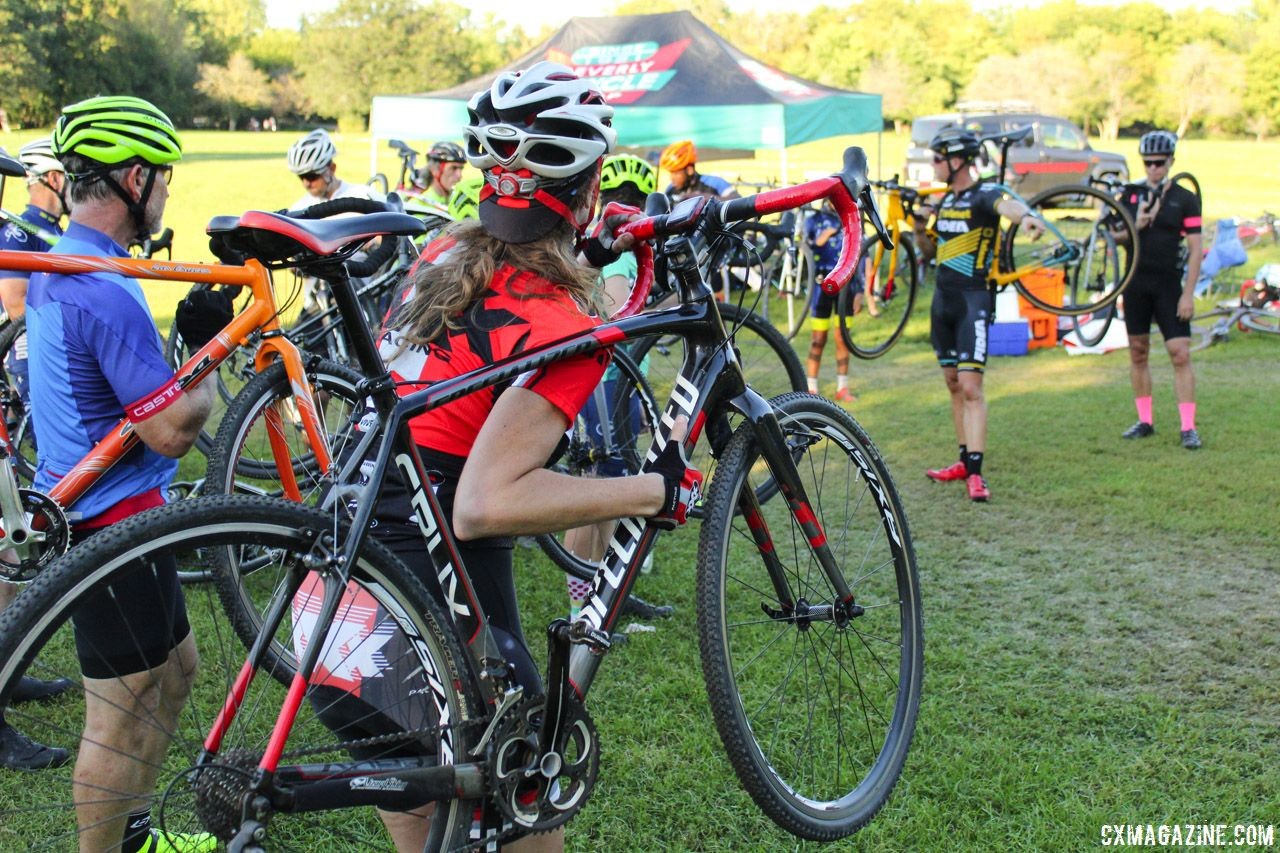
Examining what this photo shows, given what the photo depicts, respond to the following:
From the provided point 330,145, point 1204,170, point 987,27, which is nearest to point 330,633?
point 330,145

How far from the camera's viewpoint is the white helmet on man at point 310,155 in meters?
7.50

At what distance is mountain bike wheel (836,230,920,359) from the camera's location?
385 inches

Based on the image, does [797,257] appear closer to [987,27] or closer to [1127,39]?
[1127,39]

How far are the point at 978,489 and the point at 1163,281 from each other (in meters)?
2.78

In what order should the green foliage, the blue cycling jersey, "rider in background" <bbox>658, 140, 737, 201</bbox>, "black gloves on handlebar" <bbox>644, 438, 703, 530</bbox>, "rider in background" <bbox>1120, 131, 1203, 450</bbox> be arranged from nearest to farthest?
"black gloves on handlebar" <bbox>644, 438, 703, 530</bbox> → the blue cycling jersey → "rider in background" <bbox>1120, 131, 1203, 450</bbox> → "rider in background" <bbox>658, 140, 737, 201</bbox> → the green foliage

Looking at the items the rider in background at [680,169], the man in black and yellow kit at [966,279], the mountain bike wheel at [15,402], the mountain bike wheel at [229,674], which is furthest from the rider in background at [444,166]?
the mountain bike wheel at [229,674]

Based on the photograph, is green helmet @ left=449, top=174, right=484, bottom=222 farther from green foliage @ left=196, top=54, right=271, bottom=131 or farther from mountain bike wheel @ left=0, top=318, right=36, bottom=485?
green foliage @ left=196, top=54, right=271, bottom=131

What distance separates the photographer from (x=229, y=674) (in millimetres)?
2443

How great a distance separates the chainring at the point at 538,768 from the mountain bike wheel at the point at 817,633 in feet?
1.09

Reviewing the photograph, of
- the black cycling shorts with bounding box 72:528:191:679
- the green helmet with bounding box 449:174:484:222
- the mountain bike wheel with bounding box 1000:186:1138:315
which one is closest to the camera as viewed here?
the black cycling shorts with bounding box 72:528:191:679

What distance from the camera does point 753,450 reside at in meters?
2.83

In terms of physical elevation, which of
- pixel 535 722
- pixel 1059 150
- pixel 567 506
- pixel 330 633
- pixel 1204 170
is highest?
pixel 567 506

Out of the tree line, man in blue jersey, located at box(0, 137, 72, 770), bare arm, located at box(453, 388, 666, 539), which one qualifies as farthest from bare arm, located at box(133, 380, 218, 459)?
the tree line

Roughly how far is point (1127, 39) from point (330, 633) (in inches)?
3400
